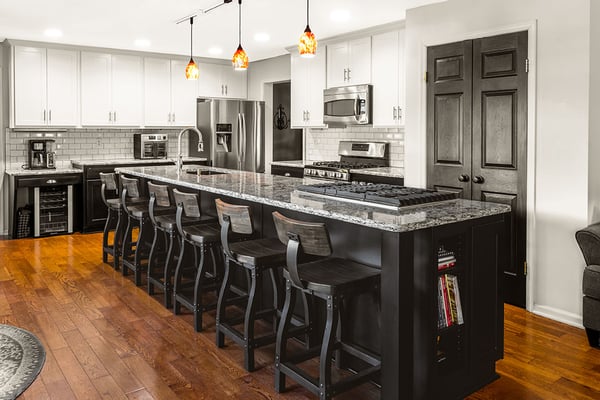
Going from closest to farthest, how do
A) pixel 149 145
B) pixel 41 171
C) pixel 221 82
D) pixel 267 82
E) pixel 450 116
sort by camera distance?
pixel 450 116 < pixel 41 171 < pixel 149 145 < pixel 267 82 < pixel 221 82

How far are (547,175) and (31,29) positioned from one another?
566 cm

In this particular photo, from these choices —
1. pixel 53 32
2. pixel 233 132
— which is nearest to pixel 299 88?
pixel 233 132

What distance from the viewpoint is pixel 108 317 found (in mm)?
3875

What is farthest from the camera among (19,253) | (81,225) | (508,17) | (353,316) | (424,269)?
(81,225)

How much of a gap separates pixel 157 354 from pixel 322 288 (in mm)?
1335

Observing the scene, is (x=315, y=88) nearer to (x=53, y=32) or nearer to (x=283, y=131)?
(x=283, y=131)

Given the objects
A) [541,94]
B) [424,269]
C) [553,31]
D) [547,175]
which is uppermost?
[553,31]

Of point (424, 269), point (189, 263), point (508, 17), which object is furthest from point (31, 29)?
point (424, 269)

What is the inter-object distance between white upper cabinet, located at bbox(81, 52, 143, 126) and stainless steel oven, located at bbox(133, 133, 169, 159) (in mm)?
248

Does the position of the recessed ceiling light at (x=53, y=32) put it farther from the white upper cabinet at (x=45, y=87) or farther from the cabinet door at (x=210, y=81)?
the cabinet door at (x=210, y=81)

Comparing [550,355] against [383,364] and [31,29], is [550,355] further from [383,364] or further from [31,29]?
[31,29]

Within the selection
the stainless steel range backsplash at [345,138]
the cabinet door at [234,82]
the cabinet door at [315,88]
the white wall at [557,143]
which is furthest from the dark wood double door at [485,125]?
the cabinet door at [234,82]

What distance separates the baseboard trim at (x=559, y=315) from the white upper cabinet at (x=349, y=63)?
316cm

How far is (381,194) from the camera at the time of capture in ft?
9.68
